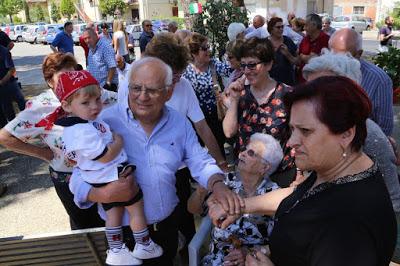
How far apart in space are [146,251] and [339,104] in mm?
1436

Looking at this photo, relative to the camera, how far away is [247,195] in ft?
8.01

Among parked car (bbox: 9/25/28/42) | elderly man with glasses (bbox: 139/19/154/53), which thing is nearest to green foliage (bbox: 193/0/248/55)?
elderly man with glasses (bbox: 139/19/154/53)

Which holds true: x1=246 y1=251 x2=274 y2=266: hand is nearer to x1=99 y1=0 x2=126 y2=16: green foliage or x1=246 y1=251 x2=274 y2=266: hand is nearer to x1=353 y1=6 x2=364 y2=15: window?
x1=99 y1=0 x2=126 y2=16: green foliage

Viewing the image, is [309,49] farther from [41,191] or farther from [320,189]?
[320,189]

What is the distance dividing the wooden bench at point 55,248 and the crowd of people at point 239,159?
0.70 ft

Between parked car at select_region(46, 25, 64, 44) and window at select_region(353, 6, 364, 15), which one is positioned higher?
window at select_region(353, 6, 364, 15)

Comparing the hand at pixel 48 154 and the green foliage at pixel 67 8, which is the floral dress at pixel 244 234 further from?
the green foliage at pixel 67 8

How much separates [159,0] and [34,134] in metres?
49.4

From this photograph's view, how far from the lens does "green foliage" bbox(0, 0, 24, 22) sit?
53625 mm

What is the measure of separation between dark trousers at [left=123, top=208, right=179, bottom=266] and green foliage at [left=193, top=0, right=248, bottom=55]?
654cm

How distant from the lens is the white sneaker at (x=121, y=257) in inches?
83.4

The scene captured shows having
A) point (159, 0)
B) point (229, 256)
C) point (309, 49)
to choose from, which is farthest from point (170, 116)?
point (159, 0)

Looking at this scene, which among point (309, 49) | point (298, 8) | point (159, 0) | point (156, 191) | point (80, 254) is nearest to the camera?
point (156, 191)

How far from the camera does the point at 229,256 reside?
2.24 m
